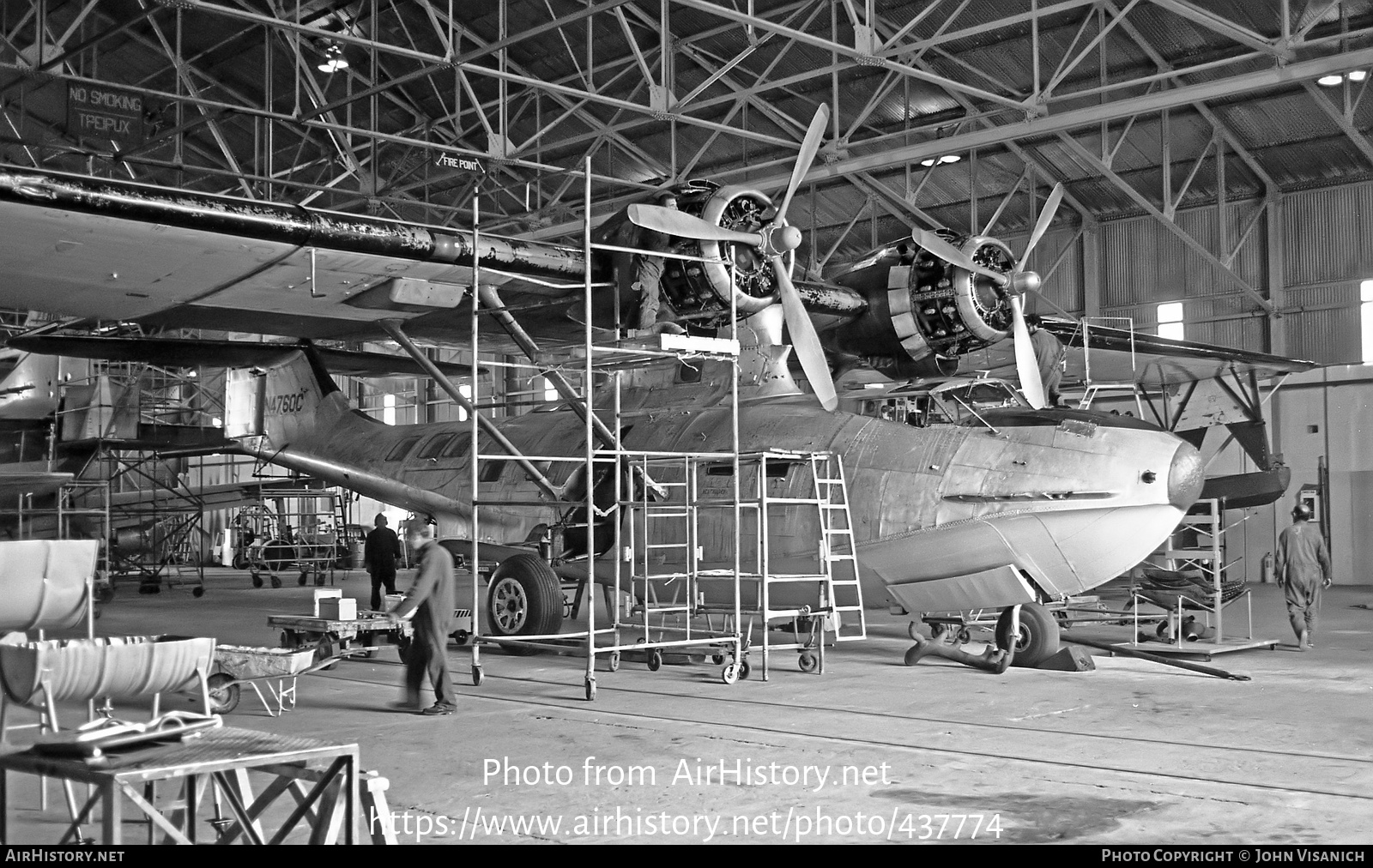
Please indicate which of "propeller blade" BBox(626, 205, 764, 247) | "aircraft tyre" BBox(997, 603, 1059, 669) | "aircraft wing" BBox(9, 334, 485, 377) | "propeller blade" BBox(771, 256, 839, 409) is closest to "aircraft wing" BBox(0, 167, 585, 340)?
"propeller blade" BBox(626, 205, 764, 247)

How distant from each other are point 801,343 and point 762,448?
3.90 ft

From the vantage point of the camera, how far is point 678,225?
1225 centimetres

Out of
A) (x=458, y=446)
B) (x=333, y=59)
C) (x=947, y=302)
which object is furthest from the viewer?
(x=333, y=59)

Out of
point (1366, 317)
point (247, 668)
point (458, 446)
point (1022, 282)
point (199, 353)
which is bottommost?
point (247, 668)

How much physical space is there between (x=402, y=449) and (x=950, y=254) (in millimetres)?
8224

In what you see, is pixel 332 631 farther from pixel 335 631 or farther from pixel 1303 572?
pixel 1303 572

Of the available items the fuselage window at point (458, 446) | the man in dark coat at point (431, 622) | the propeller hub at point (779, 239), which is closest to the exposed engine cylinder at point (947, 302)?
the propeller hub at point (779, 239)

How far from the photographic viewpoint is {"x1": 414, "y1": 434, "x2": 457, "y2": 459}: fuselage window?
56.9 ft

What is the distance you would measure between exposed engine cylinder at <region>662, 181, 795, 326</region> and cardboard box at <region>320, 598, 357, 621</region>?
4486mm

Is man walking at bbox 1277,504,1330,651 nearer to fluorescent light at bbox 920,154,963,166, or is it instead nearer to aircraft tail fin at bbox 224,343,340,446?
aircraft tail fin at bbox 224,343,340,446

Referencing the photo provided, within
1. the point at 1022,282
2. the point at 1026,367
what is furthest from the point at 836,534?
the point at 1022,282

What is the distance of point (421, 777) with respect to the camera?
23.3 feet

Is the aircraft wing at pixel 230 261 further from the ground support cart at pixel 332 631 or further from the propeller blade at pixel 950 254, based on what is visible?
the propeller blade at pixel 950 254

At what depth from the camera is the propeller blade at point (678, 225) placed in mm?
12070
